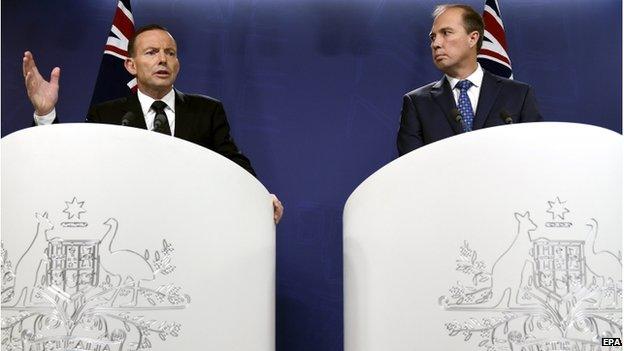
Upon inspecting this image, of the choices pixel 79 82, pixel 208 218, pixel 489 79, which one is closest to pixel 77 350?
pixel 208 218

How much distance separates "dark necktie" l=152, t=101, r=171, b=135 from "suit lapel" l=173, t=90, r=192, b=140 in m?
0.03

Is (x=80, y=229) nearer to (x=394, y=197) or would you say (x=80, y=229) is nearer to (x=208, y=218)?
(x=208, y=218)

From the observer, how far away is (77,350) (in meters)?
1.96

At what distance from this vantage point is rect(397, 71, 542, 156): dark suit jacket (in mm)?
2957

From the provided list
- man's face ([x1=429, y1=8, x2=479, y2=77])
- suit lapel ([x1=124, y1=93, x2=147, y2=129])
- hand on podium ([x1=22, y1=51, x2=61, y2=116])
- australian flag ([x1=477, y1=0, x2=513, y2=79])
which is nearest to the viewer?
hand on podium ([x1=22, y1=51, x2=61, y2=116])

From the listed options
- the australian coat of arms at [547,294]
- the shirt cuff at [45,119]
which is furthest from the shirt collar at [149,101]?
the australian coat of arms at [547,294]

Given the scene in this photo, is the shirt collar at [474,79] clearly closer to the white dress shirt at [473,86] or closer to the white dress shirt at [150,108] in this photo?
the white dress shirt at [473,86]

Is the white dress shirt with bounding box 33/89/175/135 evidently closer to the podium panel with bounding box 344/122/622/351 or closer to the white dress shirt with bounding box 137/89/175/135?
the white dress shirt with bounding box 137/89/175/135

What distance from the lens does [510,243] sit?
6.51ft

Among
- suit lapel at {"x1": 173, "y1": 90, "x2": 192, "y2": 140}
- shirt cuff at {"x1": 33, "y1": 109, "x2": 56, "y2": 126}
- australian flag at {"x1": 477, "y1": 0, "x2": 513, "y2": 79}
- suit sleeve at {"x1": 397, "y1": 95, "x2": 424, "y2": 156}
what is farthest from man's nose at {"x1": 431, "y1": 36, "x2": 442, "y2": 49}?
shirt cuff at {"x1": 33, "y1": 109, "x2": 56, "y2": 126}

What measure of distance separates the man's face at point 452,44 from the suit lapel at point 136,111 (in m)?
1.05

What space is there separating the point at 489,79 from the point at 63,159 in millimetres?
1617

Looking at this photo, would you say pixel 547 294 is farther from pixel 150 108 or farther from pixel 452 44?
pixel 150 108

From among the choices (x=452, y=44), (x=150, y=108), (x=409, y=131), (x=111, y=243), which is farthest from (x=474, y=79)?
(x=111, y=243)
